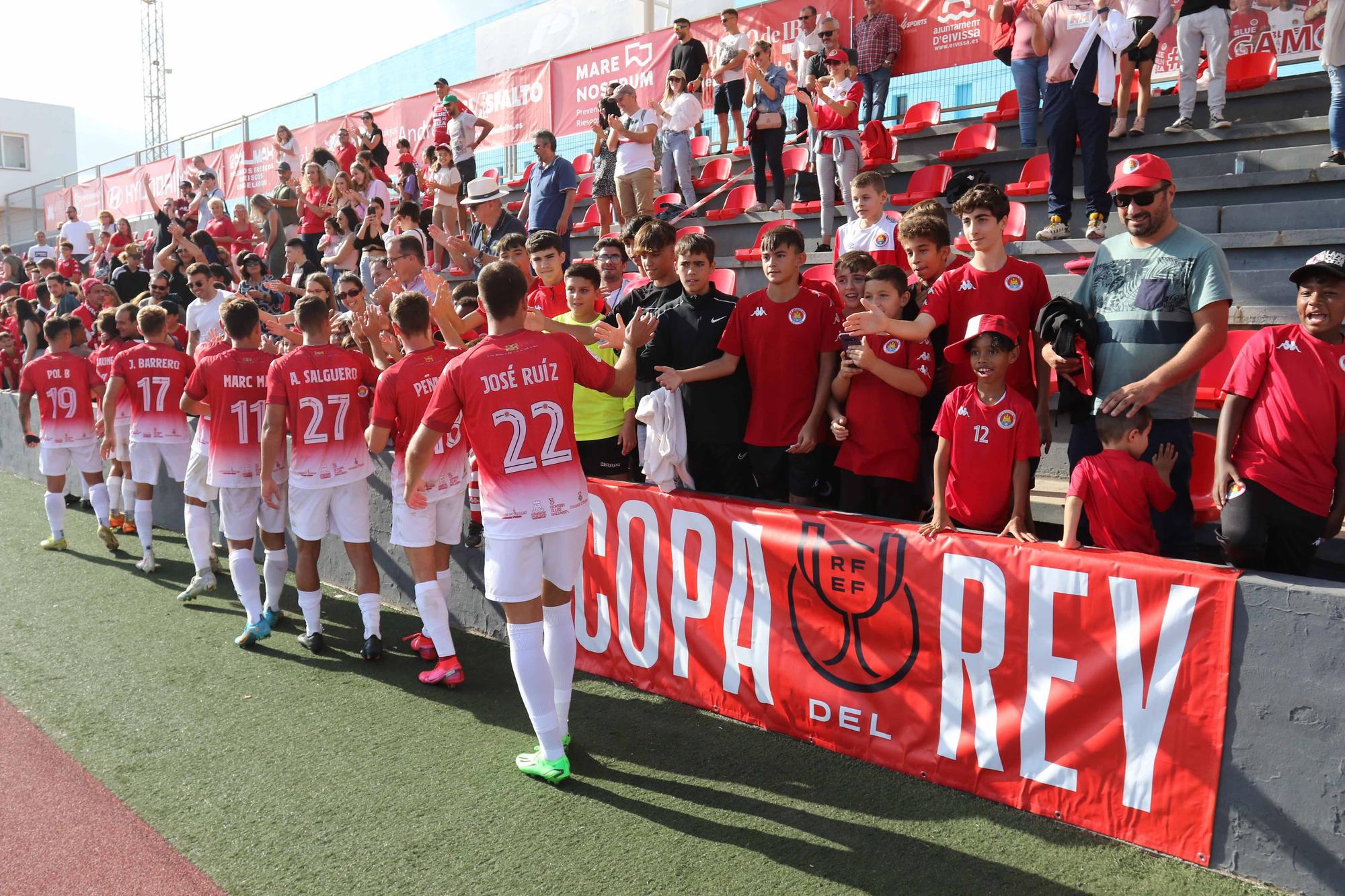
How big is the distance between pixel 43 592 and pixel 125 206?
68.5 ft

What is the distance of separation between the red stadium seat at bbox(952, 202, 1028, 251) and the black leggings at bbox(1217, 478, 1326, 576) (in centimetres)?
460

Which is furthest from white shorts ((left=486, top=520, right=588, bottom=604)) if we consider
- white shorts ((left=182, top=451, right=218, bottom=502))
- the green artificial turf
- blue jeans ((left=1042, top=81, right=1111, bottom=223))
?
blue jeans ((left=1042, top=81, right=1111, bottom=223))

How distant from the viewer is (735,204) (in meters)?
11.1

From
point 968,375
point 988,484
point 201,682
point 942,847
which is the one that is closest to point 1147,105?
point 968,375

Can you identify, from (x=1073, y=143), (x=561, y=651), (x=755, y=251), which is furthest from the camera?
(x=755, y=251)

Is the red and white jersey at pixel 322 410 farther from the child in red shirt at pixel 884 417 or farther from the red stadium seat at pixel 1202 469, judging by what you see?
the red stadium seat at pixel 1202 469

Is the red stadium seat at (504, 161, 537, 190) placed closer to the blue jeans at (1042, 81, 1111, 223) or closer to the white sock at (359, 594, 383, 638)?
the blue jeans at (1042, 81, 1111, 223)

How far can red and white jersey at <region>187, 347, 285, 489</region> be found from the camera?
6.25 metres

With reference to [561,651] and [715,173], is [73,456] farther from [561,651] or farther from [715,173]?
[715,173]

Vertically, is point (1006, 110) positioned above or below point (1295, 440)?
above

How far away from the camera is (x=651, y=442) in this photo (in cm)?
492

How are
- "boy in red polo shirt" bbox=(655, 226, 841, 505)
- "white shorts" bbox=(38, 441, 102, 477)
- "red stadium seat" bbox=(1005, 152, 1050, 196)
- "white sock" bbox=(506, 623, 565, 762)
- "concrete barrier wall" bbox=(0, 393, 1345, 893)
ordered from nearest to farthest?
1. "concrete barrier wall" bbox=(0, 393, 1345, 893)
2. "white sock" bbox=(506, 623, 565, 762)
3. "boy in red polo shirt" bbox=(655, 226, 841, 505)
4. "red stadium seat" bbox=(1005, 152, 1050, 196)
5. "white shorts" bbox=(38, 441, 102, 477)

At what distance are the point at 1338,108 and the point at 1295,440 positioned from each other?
4.59 m

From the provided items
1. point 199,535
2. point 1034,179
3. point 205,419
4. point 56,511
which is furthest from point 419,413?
point 1034,179
